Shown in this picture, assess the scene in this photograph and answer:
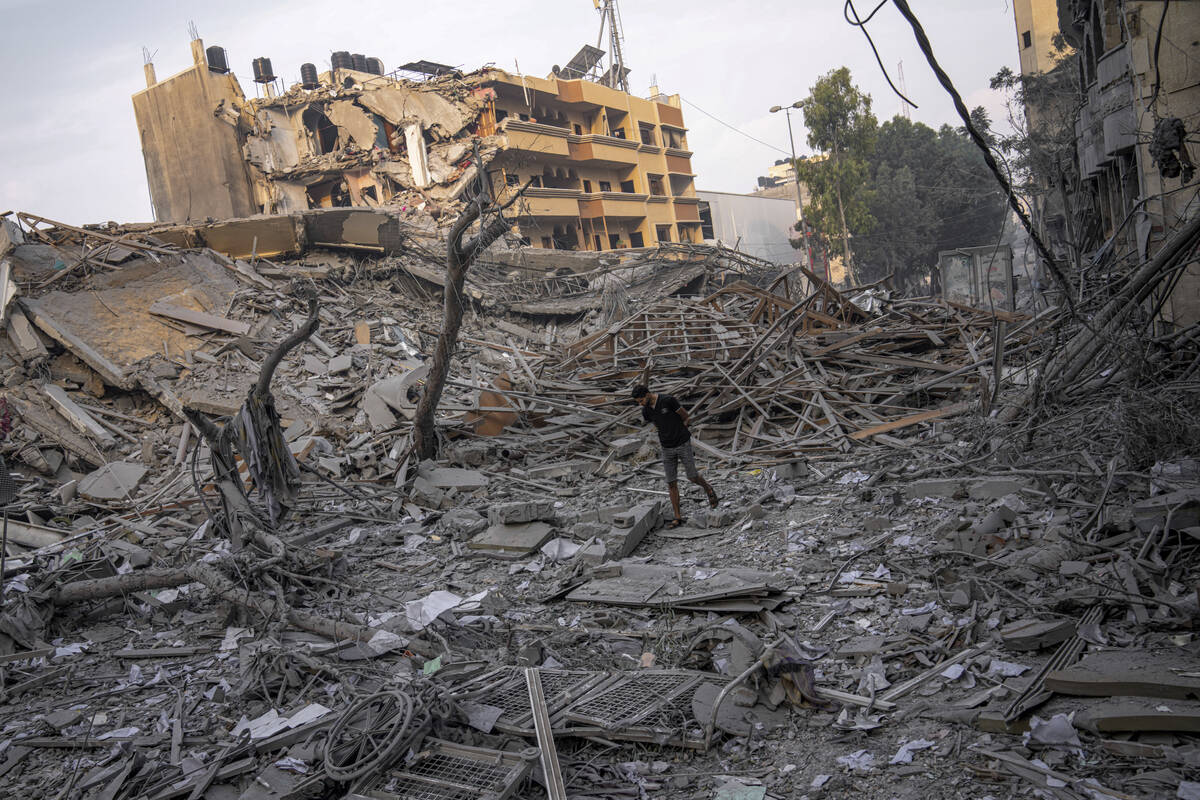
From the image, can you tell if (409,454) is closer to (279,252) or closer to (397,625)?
(397,625)

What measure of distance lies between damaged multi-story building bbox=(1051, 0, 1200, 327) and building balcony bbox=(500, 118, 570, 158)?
950 inches

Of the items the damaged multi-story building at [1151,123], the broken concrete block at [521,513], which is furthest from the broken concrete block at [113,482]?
the damaged multi-story building at [1151,123]

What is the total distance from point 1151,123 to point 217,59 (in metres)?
33.6

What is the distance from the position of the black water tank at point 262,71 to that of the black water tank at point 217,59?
285 cm

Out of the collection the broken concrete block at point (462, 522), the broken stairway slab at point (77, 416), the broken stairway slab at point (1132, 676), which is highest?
the broken stairway slab at point (77, 416)

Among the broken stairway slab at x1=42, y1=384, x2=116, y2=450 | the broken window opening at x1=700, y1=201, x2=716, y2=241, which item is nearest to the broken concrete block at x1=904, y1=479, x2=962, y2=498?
the broken stairway slab at x1=42, y1=384, x2=116, y2=450

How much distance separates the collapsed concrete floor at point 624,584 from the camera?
11.9 ft

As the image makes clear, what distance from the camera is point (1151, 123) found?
868cm

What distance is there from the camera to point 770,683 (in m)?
4.07

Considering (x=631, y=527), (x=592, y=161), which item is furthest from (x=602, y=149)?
(x=631, y=527)

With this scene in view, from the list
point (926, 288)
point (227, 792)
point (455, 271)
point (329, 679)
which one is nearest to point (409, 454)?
point (455, 271)

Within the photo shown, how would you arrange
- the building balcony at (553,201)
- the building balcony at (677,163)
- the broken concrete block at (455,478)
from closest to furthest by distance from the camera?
→ the broken concrete block at (455,478) < the building balcony at (553,201) < the building balcony at (677,163)

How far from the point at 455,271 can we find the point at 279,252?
38.2ft

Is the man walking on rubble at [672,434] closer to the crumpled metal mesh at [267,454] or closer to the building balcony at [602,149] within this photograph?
the crumpled metal mesh at [267,454]
